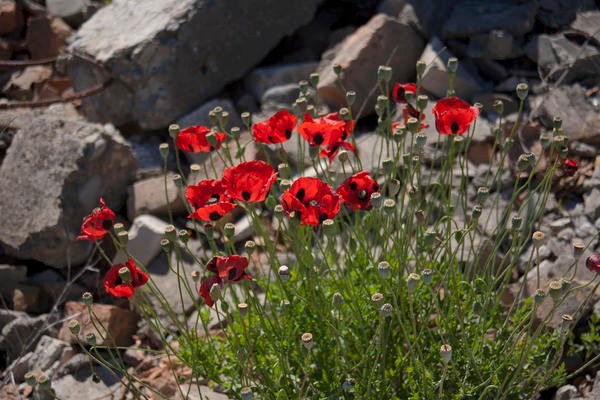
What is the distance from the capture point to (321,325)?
3207mm

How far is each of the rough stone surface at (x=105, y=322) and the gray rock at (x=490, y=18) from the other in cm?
272

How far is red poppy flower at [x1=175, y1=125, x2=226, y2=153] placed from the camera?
3207mm

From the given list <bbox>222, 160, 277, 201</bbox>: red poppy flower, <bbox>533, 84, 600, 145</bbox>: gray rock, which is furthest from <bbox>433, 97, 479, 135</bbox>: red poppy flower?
<bbox>533, 84, 600, 145</bbox>: gray rock

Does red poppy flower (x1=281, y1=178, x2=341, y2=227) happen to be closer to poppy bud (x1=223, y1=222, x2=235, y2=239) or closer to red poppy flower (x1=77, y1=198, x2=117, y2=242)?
poppy bud (x1=223, y1=222, x2=235, y2=239)

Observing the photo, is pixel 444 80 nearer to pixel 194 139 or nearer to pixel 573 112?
pixel 573 112

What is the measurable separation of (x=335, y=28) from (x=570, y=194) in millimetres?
2298

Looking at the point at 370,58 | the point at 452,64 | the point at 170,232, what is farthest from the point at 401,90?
the point at 370,58

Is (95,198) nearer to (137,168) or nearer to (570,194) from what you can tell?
(137,168)

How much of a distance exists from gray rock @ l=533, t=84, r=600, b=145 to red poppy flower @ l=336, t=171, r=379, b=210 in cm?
210

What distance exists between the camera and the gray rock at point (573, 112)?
4.48 m

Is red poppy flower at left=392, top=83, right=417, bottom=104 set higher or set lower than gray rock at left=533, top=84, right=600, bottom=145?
higher

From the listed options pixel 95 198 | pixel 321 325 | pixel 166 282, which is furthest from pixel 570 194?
pixel 95 198

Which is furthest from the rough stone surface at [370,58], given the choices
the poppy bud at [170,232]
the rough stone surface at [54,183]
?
the poppy bud at [170,232]

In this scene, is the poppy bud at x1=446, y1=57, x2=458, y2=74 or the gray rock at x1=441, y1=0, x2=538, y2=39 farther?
the gray rock at x1=441, y1=0, x2=538, y2=39
